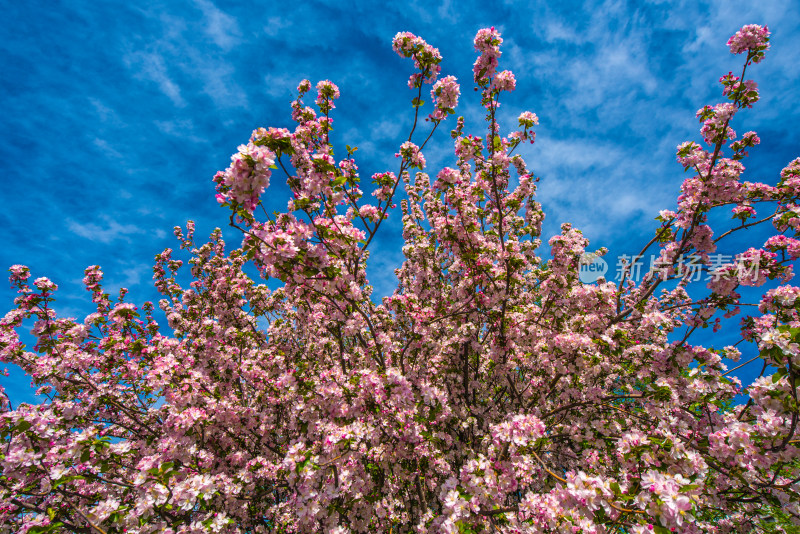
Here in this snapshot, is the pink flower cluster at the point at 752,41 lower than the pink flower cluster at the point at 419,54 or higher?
higher

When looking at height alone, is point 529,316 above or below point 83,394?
above

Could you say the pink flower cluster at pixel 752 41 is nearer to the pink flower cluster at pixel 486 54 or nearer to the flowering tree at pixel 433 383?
the flowering tree at pixel 433 383

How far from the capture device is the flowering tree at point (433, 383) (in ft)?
14.9

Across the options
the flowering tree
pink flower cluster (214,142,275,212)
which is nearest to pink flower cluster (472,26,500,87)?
the flowering tree

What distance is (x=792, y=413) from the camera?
4.00 m

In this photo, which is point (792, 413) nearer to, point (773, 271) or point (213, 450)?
point (773, 271)

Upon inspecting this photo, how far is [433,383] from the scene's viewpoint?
8.40m

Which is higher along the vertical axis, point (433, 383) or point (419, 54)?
point (419, 54)

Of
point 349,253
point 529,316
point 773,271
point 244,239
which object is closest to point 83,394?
point 244,239

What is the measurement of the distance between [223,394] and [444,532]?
6750 millimetres

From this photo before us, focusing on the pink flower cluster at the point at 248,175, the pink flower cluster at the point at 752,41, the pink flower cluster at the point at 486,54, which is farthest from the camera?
the pink flower cluster at the point at 486,54

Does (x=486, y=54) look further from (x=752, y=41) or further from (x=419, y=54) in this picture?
(x=752, y=41)

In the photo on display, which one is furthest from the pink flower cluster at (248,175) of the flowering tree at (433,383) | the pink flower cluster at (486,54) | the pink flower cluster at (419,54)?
the pink flower cluster at (486,54)

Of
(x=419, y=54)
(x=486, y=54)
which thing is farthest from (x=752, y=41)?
(x=419, y=54)
